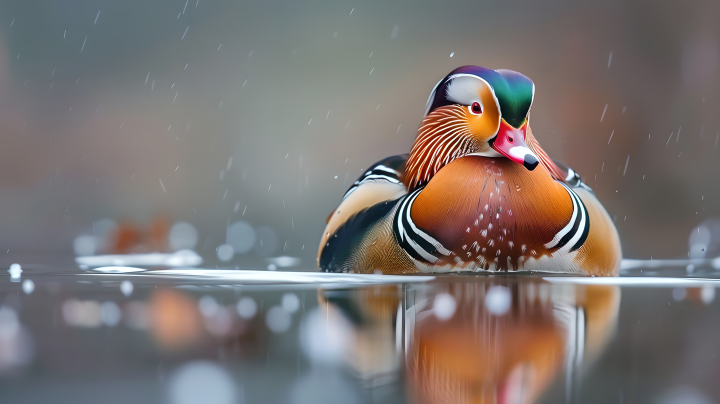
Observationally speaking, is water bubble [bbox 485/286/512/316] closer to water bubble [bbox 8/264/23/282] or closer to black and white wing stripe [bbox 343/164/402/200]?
black and white wing stripe [bbox 343/164/402/200]

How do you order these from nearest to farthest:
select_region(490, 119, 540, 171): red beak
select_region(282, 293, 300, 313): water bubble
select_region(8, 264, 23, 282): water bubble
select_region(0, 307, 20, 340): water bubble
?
1. select_region(0, 307, 20, 340): water bubble
2. select_region(282, 293, 300, 313): water bubble
3. select_region(490, 119, 540, 171): red beak
4. select_region(8, 264, 23, 282): water bubble

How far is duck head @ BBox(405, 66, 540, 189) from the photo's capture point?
99 centimetres

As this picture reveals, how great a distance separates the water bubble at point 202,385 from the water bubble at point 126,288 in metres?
0.43

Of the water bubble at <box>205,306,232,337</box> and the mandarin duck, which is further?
the mandarin duck

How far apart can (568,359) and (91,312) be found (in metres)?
0.48

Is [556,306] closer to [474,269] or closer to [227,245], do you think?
[474,269]

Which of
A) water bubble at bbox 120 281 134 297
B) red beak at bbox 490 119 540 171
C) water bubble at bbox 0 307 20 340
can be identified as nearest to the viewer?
water bubble at bbox 0 307 20 340

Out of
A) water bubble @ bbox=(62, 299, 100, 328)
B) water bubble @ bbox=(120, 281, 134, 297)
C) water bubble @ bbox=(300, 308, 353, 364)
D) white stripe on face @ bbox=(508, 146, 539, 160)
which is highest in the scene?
white stripe on face @ bbox=(508, 146, 539, 160)

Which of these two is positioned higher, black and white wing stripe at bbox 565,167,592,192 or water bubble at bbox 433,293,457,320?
black and white wing stripe at bbox 565,167,592,192

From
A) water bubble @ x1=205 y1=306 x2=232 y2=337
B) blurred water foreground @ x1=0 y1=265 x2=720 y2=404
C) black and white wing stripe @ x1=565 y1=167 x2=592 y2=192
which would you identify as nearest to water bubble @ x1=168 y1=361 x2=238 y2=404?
blurred water foreground @ x1=0 y1=265 x2=720 y2=404

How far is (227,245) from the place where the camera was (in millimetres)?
2064

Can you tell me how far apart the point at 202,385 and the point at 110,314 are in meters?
0.31

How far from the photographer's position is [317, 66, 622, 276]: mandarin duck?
39.1 inches

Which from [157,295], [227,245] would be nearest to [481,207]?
[157,295]
